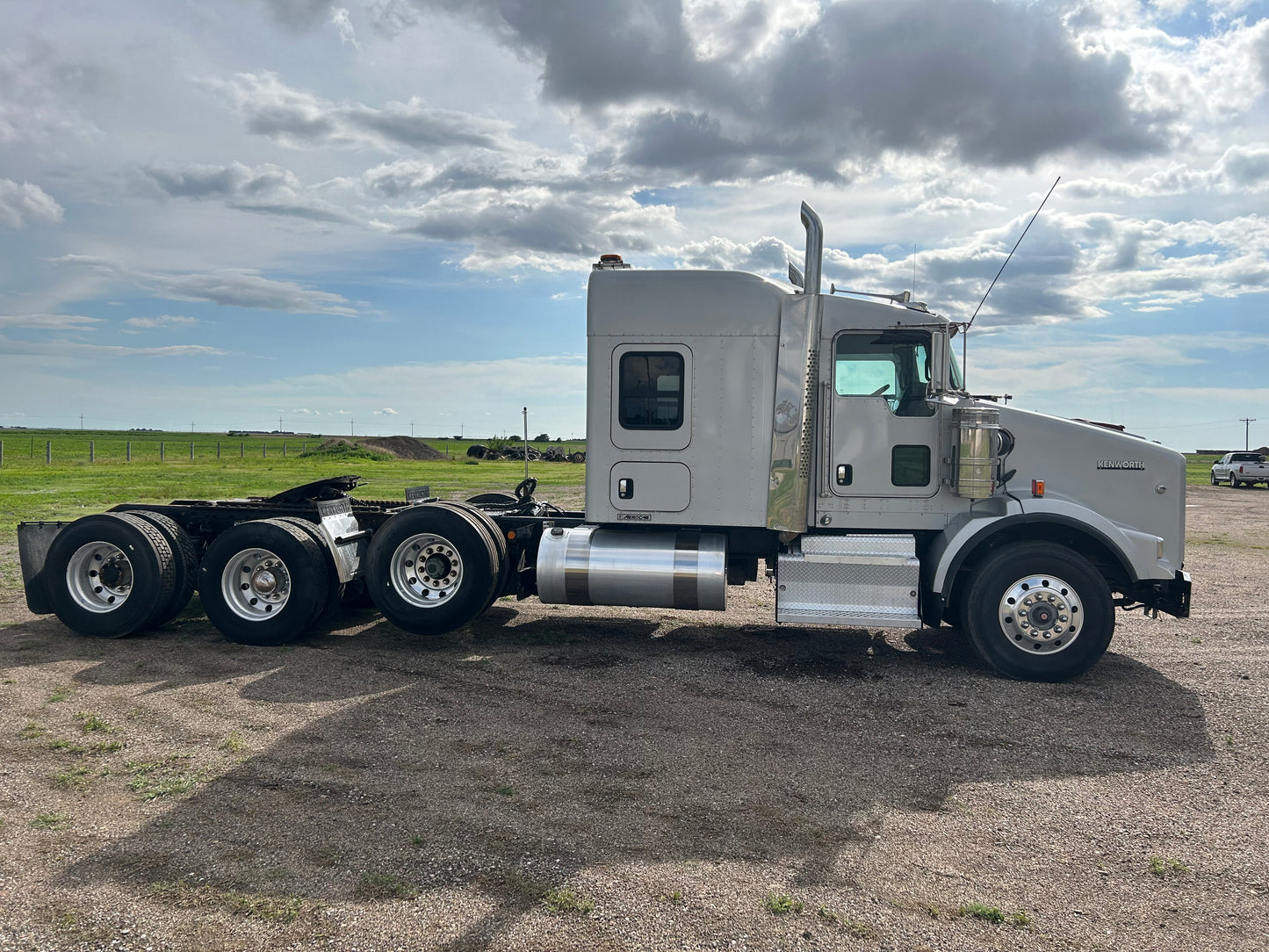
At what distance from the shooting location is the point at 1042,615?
7.14 metres

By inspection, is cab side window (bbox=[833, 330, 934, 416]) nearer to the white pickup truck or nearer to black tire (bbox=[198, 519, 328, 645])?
black tire (bbox=[198, 519, 328, 645])

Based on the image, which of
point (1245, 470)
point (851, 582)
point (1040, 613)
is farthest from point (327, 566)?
point (1245, 470)

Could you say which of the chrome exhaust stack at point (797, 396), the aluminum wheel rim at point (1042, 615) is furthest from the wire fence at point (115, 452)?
the aluminum wheel rim at point (1042, 615)

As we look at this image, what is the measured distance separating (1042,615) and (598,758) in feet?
13.5

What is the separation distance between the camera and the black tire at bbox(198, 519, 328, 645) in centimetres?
806

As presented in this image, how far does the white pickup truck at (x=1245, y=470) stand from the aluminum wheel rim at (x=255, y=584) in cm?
4356

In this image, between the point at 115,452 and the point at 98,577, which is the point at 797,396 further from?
the point at 115,452

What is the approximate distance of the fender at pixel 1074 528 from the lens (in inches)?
285

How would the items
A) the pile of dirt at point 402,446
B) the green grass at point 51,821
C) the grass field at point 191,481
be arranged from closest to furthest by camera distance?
the green grass at point 51,821 < the grass field at point 191,481 < the pile of dirt at point 402,446

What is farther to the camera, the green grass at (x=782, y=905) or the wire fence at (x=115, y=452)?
the wire fence at (x=115, y=452)

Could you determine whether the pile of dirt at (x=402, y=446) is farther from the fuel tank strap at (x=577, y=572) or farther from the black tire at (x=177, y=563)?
the fuel tank strap at (x=577, y=572)

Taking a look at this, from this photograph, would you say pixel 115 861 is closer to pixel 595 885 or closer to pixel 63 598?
pixel 595 885

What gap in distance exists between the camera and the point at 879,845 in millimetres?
4352

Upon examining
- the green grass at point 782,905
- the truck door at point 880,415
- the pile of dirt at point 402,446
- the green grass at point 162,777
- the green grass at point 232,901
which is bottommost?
the green grass at point 232,901
